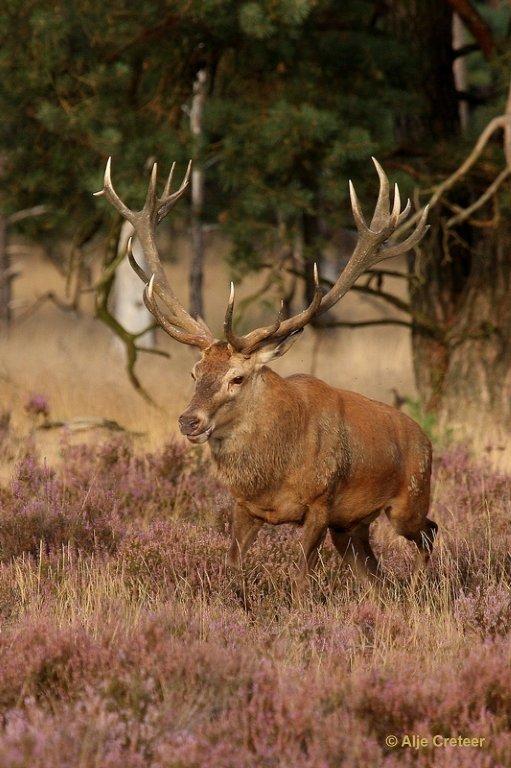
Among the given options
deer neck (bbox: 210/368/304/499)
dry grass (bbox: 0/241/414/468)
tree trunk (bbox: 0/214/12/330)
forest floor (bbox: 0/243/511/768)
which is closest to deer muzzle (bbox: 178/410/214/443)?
deer neck (bbox: 210/368/304/499)

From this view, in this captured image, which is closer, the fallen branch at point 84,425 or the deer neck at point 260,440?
the deer neck at point 260,440

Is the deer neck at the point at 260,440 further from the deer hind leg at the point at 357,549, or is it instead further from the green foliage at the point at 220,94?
the green foliage at the point at 220,94

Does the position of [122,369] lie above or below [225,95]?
below

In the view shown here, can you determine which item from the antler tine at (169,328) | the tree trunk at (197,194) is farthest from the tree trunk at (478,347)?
the antler tine at (169,328)

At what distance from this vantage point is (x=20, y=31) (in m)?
10.1

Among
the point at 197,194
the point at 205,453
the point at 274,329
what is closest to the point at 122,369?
the point at 197,194

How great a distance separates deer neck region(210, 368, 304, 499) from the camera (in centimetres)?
570

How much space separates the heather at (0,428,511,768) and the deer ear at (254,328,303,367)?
97 cm

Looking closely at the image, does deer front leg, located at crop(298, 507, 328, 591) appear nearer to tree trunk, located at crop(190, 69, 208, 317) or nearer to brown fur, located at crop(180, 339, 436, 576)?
brown fur, located at crop(180, 339, 436, 576)

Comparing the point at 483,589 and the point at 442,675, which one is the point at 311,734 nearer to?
the point at 442,675

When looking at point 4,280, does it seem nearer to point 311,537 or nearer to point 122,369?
point 122,369

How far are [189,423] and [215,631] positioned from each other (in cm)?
113

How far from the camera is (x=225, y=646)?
Answer: 467 cm

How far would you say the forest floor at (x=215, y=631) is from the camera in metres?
3.74
